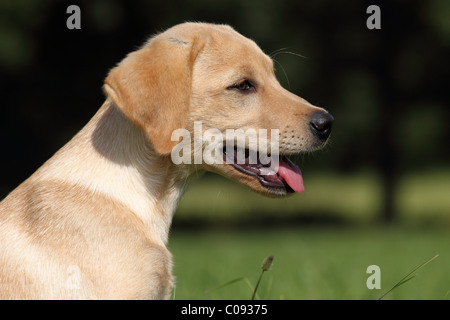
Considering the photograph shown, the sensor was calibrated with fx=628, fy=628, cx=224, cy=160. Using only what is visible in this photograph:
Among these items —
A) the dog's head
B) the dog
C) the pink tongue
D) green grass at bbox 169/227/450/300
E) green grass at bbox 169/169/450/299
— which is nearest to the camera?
the dog

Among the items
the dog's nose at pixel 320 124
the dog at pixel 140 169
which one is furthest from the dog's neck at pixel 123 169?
the dog's nose at pixel 320 124

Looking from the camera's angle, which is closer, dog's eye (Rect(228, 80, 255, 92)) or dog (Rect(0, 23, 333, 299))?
dog (Rect(0, 23, 333, 299))


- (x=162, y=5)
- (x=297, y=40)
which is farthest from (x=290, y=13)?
(x=162, y=5)

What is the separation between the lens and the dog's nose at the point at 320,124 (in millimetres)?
4320

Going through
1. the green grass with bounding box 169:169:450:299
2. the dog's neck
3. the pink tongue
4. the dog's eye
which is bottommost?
the green grass with bounding box 169:169:450:299

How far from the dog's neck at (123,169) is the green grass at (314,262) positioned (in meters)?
1.64

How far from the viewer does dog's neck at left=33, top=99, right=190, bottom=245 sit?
3.78 m

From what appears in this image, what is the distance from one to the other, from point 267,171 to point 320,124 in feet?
1.60

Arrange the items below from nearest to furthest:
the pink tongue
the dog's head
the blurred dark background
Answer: the dog's head < the pink tongue < the blurred dark background

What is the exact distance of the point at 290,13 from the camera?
18906 mm

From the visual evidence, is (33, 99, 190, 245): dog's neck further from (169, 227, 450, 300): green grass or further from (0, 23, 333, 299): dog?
(169, 227, 450, 300): green grass

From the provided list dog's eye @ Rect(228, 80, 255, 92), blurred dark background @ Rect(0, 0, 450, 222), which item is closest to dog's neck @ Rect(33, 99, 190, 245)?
dog's eye @ Rect(228, 80, 255, 92)
